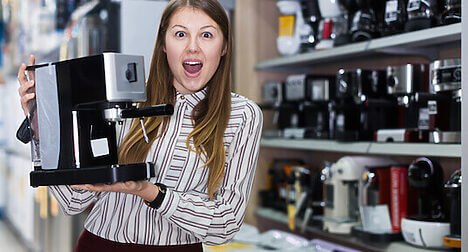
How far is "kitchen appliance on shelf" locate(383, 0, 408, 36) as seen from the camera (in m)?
2.22

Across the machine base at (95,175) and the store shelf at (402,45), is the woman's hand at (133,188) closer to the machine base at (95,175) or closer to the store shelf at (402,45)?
the machine base at (95,175)

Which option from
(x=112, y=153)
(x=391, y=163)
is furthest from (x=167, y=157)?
(x=391, y=163)

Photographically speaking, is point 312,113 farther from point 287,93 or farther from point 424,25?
point 424,25

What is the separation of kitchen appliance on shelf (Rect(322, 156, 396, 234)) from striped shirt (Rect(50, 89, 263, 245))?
48.3 inches

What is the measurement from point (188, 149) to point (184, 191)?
0.11 meters

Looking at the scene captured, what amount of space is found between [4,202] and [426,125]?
6.46 metres

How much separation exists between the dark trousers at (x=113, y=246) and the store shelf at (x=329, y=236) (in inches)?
43.6

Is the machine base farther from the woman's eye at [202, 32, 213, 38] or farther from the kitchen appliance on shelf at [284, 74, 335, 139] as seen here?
the kitchen appliance on shelf at [284, 74, 335, 139]

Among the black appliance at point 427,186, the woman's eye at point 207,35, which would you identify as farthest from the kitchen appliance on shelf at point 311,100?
the woman's eye at point 207,35

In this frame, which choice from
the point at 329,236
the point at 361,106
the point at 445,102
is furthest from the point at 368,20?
the point at 329,236

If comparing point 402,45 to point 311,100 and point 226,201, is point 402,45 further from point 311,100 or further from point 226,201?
point 226,201

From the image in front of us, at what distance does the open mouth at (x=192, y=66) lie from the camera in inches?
51.3

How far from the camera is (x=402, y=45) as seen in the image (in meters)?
2.22

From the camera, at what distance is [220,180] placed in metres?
1.33
